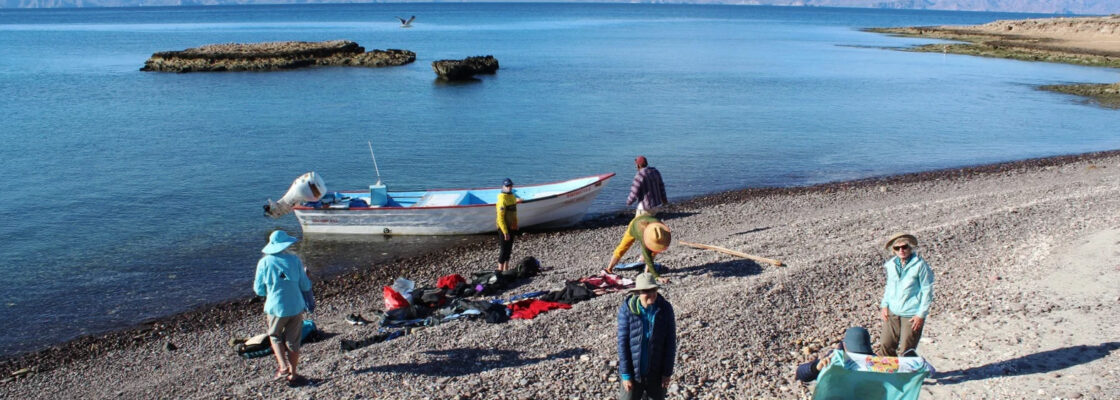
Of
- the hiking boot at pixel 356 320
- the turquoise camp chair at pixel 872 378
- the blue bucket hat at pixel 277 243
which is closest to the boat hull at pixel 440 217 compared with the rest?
the hiking boot at pixel 356 320

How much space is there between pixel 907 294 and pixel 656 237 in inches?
117

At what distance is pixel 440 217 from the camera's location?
1866cm

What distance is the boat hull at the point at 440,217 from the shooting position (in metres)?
18.5

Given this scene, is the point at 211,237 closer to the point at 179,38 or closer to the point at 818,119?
the point at 818,119

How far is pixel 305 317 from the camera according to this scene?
13078 millimetres

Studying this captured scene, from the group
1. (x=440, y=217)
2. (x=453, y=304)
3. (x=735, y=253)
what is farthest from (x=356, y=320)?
(x=440, y=217)

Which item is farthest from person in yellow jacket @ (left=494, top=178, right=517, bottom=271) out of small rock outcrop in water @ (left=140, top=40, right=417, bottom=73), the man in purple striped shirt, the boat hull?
small rock outcrop in water @ (left=140, top=40, right=417, bottom=73)

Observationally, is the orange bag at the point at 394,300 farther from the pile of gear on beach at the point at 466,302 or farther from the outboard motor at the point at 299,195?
the outboard motor at the point at 299,195

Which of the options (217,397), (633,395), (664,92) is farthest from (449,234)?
(664,92)

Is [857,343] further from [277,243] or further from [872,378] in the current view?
[277,243]

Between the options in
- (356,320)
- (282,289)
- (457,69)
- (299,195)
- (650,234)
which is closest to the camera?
(282,289)

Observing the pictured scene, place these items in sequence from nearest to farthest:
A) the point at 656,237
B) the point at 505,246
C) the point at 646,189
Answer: the point at 656,237, the point at 646,189, the point at 505,246

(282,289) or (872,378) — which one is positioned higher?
(282,289)

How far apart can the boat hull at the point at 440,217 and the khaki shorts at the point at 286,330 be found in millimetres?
9742
